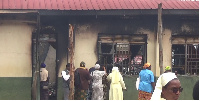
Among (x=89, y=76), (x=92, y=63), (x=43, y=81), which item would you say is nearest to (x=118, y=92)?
(x=89, y=76)

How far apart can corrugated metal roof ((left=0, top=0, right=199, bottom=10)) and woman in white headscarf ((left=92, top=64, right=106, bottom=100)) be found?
2027mm

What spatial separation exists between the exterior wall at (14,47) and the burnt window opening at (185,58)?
15.6ft

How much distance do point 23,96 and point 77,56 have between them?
211cm

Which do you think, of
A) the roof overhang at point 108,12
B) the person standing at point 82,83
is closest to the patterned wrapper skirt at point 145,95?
the person standing at point 82,83

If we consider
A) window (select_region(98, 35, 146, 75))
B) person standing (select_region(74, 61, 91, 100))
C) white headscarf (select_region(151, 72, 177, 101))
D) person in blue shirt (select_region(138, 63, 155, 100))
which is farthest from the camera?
window (select_region(98, 35, 146, 75))

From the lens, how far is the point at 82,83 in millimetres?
10555

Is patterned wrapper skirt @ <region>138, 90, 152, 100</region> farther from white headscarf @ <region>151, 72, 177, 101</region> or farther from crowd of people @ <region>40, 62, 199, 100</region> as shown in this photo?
white headscarf @ <region>151, 72, 177, 101</region>

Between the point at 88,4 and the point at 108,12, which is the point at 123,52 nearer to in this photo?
the point at 108,12

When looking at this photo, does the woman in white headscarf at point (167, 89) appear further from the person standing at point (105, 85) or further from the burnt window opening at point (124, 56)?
the burnt window opening at point (124, 56)

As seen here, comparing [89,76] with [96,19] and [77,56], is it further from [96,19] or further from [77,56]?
[96,19]

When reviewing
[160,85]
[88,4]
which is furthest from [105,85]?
[160,85]

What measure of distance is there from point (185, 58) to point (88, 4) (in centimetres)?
363

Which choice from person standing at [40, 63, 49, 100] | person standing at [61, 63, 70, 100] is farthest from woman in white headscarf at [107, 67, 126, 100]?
person standing at [40, 63, 49, 100]

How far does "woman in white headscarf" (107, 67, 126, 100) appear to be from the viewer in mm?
10562
